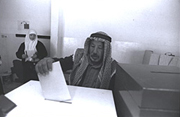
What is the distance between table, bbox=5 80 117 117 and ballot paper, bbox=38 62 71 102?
27mm

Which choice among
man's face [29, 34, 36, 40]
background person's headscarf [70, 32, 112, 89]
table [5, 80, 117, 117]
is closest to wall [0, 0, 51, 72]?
man's face [29, 34, 36, 40]

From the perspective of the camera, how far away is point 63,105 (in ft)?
2.11

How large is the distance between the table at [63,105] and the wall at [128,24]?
2.19 m

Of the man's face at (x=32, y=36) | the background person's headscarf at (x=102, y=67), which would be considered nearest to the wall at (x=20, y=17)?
the man's face at (x=32, y=36)

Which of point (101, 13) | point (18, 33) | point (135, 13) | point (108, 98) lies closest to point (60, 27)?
point (101, 13)

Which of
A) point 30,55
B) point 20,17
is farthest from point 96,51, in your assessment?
point 20,17

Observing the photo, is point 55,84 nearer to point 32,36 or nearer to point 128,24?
point 128,24

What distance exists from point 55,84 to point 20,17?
3.21 m

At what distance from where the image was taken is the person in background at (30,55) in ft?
9.48

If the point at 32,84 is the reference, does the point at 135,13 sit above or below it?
above

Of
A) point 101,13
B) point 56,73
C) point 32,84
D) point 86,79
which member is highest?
point 101,13

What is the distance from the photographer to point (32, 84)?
2.97 ft

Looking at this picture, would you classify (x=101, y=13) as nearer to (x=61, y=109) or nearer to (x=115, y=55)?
(x=115, y=55)

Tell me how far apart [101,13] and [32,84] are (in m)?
2.24
